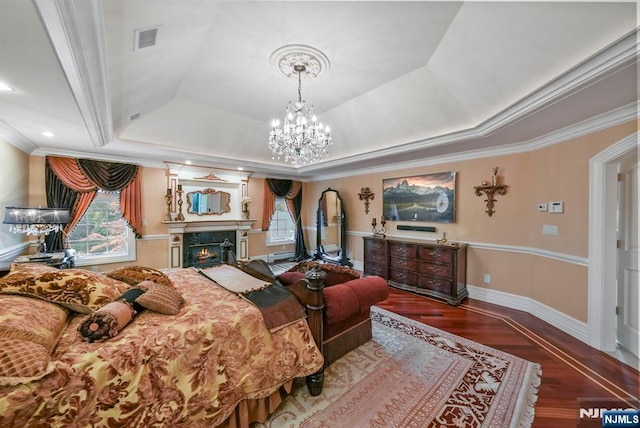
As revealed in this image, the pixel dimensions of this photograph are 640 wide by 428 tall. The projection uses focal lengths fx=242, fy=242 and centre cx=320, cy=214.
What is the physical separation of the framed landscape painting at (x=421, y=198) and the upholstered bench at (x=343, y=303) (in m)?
2.46

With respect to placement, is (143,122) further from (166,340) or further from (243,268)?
(166,340)

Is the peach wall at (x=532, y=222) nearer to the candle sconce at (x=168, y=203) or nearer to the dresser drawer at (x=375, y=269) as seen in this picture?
the dresser drawer at (x=375, y=269)

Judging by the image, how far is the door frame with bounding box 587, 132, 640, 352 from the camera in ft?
8.54

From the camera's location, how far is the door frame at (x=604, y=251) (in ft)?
8.54

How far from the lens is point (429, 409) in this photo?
183cm

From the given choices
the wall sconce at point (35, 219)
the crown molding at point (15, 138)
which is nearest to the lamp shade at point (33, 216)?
the wall sconce at point (35, 219)

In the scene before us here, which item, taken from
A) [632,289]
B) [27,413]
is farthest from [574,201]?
[27,413]

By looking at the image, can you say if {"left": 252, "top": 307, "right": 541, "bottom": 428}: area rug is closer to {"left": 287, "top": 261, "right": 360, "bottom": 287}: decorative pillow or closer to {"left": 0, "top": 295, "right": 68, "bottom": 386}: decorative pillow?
{"left": 287, "top": 261, "right": 360, "bottom": 287}: decorative pillow

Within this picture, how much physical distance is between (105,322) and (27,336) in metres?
→ 0.30

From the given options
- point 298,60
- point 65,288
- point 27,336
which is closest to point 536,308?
point 298,60

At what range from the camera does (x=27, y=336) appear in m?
1.22

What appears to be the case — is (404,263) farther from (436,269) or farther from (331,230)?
(331,230)

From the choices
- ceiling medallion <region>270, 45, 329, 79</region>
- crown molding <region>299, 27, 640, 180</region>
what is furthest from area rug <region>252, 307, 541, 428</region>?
ceiling medallion <region>270, 45, 329, 79</region>

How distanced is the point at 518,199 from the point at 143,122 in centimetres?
596
